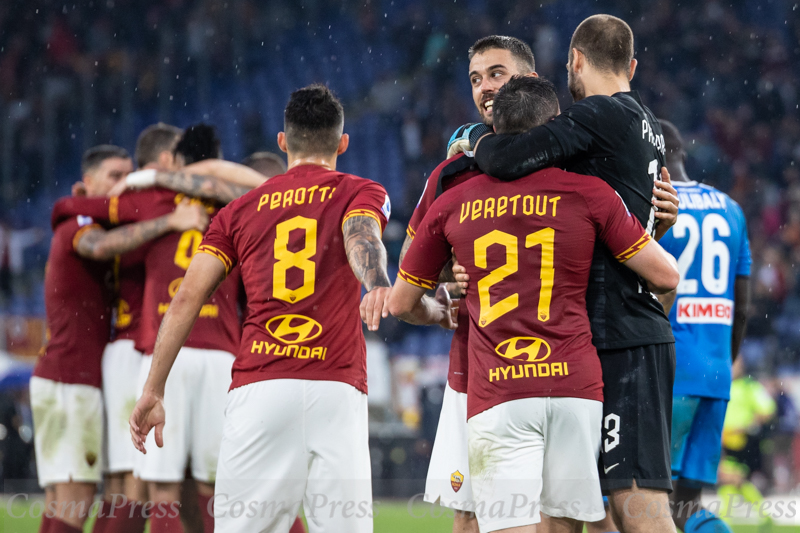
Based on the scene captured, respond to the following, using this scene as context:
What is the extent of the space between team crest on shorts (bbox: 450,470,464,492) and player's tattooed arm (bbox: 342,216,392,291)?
2.83 ft

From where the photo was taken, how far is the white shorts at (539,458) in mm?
2934

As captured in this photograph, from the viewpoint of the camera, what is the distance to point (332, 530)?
11.0 feet

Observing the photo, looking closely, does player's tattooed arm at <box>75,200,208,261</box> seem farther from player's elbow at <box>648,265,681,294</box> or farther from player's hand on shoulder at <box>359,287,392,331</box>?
player's elbow at <box>648,265,681,294</box>

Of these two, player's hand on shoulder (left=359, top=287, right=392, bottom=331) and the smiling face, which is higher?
the smiling face

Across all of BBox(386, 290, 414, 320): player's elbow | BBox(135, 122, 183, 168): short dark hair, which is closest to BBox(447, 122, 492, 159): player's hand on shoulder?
BBox(386, 290, 414, 320): player's elbow

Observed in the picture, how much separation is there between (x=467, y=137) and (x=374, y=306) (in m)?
0.90

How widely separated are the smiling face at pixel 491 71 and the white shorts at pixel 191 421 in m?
2.14

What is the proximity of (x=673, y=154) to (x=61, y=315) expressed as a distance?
403cm

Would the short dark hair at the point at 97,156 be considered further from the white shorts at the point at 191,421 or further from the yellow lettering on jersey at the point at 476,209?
the yellow lettering on jersey at the point at 476,209

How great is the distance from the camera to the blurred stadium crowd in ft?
51.8

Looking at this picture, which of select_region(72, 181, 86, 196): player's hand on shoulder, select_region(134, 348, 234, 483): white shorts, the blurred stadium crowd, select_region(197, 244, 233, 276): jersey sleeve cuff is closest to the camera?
select_region(197, 244, 233, 276): jersey sleeve cuff

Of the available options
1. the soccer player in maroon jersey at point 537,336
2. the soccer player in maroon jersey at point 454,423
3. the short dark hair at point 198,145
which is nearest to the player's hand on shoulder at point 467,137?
the soccer player in maroon jersey at point 454,423

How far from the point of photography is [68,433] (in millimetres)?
5223

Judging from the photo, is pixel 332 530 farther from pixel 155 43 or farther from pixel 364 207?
pixel 155 43
